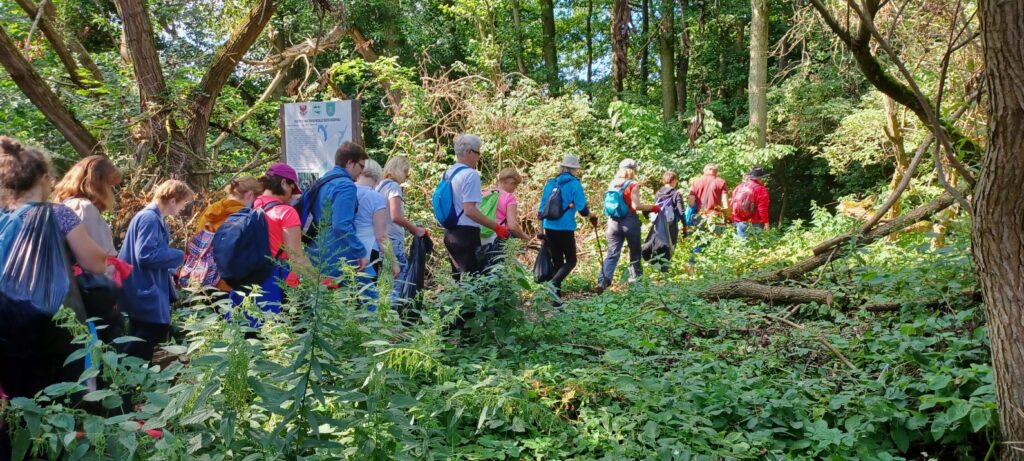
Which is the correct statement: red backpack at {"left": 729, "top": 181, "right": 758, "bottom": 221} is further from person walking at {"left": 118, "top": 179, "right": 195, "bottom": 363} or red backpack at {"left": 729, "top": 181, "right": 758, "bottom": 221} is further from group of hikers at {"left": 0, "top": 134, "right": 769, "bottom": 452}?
person walking at {"left": 118, "top": 179, "right": 195, "bottom": 363}

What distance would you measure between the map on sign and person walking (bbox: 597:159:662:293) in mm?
3413

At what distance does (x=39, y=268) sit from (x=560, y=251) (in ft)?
18.3

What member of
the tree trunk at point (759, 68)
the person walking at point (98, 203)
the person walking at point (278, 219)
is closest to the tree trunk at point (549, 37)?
the tree trunk at point (759, 68)

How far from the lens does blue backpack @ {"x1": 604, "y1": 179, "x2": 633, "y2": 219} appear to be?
923cm

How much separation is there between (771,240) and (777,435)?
790 centimetres

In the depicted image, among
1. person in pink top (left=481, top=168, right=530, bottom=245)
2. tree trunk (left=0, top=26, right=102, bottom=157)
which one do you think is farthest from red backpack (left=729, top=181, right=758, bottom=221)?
tree trunk (left=0, top=26, right=102, bottom=157)

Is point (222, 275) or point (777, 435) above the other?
point (222, 275)

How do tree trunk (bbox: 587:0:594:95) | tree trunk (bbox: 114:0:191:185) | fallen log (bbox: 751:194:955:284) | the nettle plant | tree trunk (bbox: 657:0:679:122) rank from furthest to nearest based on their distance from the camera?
tree trunk (bbox: 587:0:594:95) → tree trunk (bbox: 657:0:679:122) → tree trunk (bbox: 114:0:191:185) → fallen log (bbox: 751:194:955:284) → the nettle plant

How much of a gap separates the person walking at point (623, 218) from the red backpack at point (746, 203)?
101 inches

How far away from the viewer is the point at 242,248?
4742 mm

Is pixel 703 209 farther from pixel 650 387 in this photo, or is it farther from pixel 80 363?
pixel 80 363

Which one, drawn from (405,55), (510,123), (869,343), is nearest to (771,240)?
(510,123)

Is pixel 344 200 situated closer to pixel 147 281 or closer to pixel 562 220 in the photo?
pixel 147 281

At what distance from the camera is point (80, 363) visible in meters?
3.72
